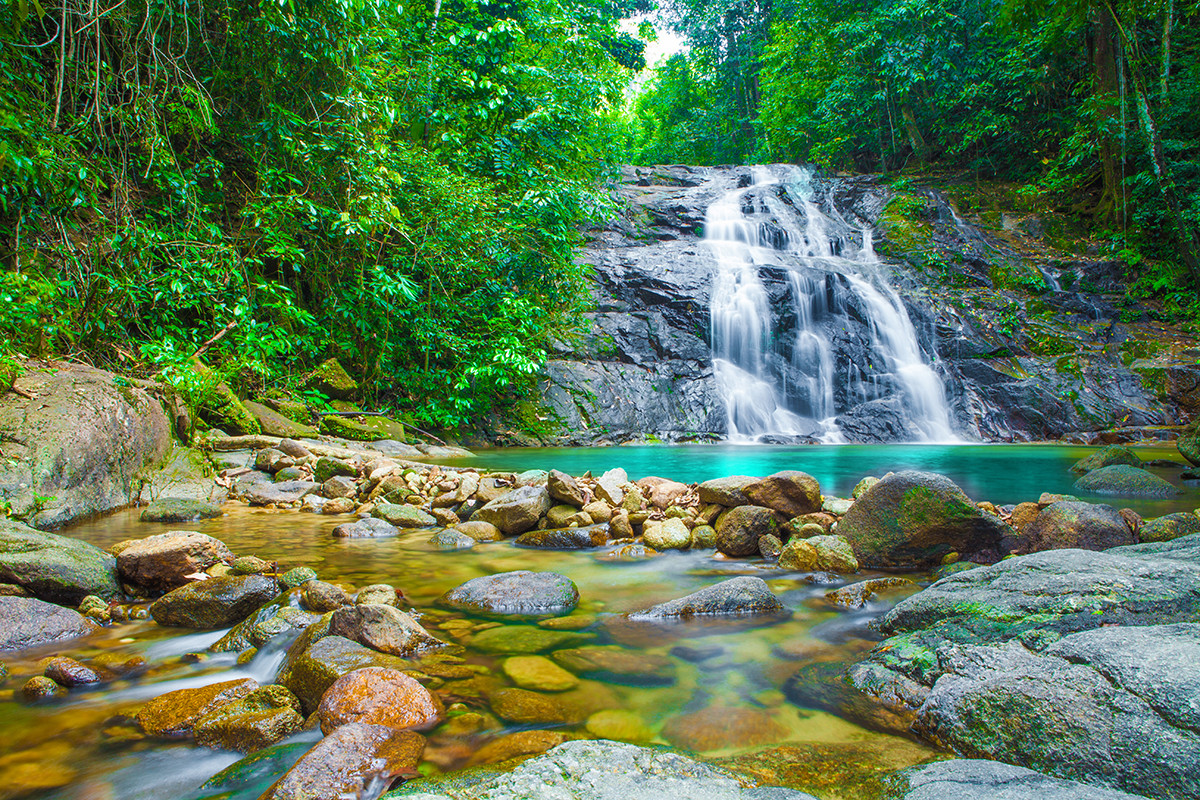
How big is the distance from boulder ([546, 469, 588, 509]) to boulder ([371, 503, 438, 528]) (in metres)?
1.08

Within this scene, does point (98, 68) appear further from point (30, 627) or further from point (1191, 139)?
point (1191, 139)

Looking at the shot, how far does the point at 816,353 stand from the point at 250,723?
13656 mm

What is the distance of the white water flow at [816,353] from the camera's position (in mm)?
12578

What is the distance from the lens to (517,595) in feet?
9.18

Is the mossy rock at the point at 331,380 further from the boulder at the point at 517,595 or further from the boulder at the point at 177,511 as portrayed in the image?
the boulder at the point at 517,595

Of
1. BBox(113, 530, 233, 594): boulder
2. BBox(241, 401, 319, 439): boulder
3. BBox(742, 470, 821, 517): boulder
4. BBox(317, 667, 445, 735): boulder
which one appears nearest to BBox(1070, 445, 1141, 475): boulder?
BBox(742, 470, 821, 517): boulder

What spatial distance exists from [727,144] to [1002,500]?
96.6 ft

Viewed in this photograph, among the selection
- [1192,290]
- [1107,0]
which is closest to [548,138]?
[1107,0]

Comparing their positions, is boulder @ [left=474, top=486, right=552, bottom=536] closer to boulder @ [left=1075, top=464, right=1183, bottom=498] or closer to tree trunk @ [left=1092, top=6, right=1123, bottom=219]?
boulder @ [left=1075, top=464, right=1183, bottom=498]

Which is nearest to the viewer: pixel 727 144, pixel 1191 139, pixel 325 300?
pixel 325 300

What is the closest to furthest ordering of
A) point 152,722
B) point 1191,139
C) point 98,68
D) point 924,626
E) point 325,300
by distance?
point 152,722
point 924,626
point 98,68
point 325,300
point 1191,139

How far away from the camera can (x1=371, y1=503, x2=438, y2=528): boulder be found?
4.56m

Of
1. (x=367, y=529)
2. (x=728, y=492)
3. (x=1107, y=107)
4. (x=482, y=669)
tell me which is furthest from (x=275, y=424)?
(x=1107, y=107)

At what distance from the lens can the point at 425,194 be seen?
8.76 metres
